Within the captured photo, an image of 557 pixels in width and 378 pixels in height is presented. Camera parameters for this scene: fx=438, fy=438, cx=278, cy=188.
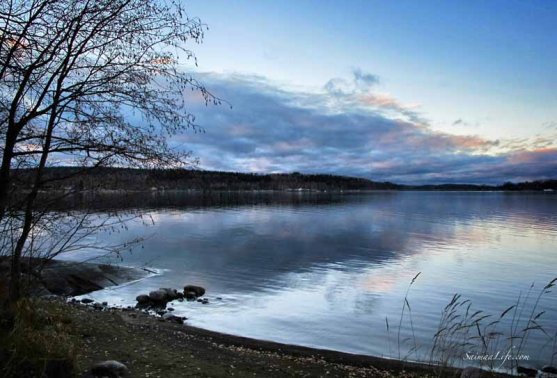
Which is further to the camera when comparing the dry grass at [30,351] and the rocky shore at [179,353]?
the rocky shore at [179,353]

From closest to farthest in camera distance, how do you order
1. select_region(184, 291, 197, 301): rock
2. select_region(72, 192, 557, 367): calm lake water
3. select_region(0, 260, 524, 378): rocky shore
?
select_region(0, 260, 524, 378): rocky shore → select_region(72, 192, 557, 367): calm lake water → select_region(184, 291, 197, 301): rock

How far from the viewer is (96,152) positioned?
692cm

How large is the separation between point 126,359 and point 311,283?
63.9 ft

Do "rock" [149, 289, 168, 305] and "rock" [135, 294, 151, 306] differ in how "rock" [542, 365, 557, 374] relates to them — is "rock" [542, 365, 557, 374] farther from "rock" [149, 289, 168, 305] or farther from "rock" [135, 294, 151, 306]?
"rock" [135, 294, 151, 306]

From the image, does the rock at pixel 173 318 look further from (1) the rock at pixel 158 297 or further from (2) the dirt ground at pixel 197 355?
(1) the rock at pixel 158 297

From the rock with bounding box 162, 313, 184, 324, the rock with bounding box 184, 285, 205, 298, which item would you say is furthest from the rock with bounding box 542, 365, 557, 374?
the rock with bounding box 184, 285, 205, 298

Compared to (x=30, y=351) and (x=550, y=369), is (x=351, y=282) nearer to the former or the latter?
(x=550, y=369)

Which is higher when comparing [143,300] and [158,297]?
[158,297]

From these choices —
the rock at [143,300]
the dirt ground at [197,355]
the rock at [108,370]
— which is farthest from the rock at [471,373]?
the rock at [143,300]

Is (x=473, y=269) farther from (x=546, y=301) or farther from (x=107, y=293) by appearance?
(x=107, y=293)

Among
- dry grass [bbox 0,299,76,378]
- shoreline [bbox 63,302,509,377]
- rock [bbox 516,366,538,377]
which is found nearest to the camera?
dry grass [bbox 0,299,76,378]

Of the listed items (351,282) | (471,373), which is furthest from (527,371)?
(351,282)

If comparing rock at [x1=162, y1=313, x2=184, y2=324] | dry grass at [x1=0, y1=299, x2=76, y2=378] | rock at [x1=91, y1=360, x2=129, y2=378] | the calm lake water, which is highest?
dry grass at [x1=0, y1=299, x2=76, y2=378]

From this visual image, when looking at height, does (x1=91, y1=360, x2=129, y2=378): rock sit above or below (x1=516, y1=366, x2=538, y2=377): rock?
above
